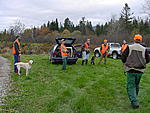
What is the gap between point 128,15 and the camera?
50812mm

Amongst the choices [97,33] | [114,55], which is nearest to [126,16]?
[97,33]

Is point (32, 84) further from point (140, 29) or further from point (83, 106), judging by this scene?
point (140, 29)

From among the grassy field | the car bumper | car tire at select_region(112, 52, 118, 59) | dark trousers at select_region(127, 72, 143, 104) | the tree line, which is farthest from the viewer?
the tree line

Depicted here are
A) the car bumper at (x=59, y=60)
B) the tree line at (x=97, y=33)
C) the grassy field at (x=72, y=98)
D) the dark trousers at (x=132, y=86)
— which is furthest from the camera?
the tree line at (x=97, y=33)

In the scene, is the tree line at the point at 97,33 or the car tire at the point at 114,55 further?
the tree line at the point at 97,33

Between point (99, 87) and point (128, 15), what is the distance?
4703cm

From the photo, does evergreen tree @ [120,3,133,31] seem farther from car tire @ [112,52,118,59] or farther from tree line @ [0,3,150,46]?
car tire @ [112,52,118,59]

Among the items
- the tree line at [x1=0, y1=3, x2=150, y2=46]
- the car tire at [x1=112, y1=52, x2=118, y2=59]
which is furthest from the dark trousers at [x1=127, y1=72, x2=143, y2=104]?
the tree line at [x1=0, y1=3, x2=150, y2=46]

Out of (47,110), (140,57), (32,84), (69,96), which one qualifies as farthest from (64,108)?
(32,84)

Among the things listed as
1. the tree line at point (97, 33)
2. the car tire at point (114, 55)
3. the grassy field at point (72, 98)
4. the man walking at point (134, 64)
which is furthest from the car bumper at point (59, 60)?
the tree line at point (97, 33)

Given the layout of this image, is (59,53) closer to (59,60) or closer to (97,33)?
(59,60)

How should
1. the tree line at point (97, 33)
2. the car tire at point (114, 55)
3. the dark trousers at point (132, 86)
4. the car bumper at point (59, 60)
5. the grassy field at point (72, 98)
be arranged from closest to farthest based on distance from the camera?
the grassy field at point (72, 98)
the dark trousers at point (132, 86)
the car bumper at point (59, 60)
the car tire at point (114, 55)
the tree line at point (97, 33)

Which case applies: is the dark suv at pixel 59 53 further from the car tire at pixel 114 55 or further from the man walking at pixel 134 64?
the man walking at pixel 134 64

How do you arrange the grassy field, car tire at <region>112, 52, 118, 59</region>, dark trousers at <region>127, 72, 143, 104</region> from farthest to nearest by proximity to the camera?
1. car tire at <region>112, 52, 118, 59</region>
2. dark trousers at <region>127, 72, 143, 104</region>
3. the grassy field
